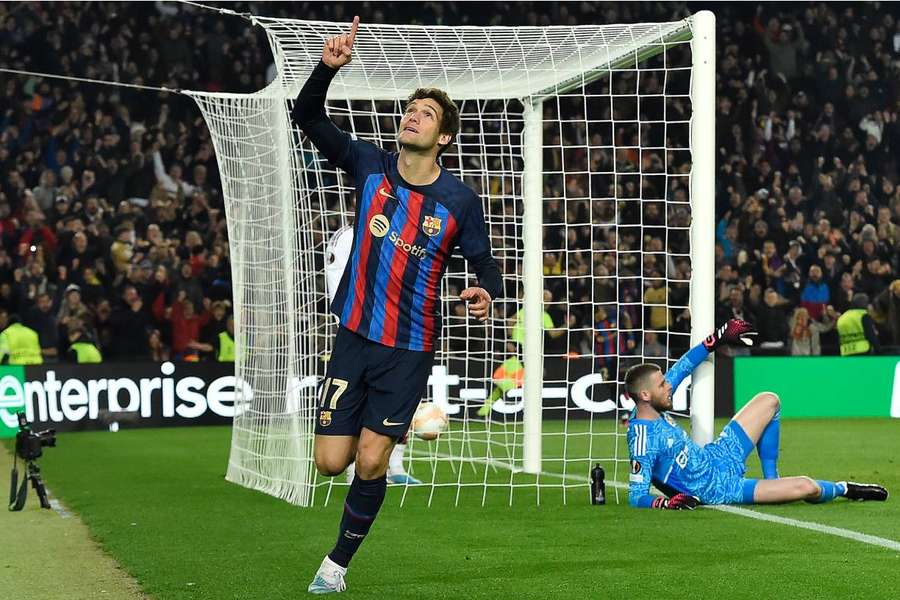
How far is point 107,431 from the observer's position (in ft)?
53.7

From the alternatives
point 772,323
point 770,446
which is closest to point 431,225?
point 770,446

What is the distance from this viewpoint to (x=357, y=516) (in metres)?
5.90

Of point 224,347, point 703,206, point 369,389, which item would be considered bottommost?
point 224,347

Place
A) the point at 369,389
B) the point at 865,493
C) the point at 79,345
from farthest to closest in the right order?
the point at 79,345, the point at 865,493, the point at 369,389

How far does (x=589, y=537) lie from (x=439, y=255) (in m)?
2.21

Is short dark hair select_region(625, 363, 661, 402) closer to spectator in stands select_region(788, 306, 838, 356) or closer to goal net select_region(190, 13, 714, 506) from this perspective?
goal net select_region(190, 13, 714, 506)

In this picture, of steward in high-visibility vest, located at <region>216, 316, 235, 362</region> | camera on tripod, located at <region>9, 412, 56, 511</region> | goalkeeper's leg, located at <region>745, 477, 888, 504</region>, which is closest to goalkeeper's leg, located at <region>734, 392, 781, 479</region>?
goalkeeper's leg, located at <region>745, 477, 888, 504</region>

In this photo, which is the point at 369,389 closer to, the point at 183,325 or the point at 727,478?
the point at 727,478

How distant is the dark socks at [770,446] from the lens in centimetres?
911

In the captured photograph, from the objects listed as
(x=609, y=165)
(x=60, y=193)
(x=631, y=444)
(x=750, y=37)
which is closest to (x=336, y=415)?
(x=631, y=444)

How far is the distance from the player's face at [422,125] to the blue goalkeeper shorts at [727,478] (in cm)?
350

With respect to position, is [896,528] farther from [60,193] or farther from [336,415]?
[60,193]

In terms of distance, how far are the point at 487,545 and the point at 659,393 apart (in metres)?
1.79

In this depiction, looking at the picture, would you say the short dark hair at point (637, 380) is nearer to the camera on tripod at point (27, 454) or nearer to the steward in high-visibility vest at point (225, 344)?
the camera on tripod at point (27, 454)
